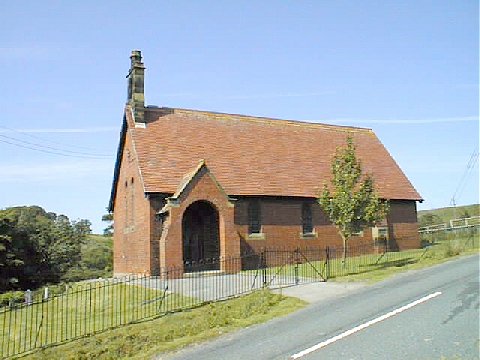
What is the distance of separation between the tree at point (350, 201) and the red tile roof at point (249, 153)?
6.18m

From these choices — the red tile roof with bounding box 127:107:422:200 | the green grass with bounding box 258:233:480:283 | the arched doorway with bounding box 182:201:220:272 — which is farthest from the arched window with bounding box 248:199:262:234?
the green grass with bounding box 258:233:480:283

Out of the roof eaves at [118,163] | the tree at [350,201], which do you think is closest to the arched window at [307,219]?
the tree at [350,201]

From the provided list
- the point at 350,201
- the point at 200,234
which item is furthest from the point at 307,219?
the point at 350,201

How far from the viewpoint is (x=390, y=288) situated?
51.7 ft

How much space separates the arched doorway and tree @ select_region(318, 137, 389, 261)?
660 cm

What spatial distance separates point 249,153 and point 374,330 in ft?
73.9

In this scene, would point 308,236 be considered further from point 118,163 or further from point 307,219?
point 118,163

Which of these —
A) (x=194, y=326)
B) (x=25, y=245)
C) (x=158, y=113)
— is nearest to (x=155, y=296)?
(x=194, y=326)

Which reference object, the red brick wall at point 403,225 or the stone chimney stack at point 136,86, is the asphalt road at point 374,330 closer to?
the stone chimney stack at point 136,86

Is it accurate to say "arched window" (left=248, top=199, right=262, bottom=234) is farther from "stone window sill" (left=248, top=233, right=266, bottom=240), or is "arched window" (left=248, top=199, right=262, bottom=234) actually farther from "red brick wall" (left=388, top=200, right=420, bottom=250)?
"red brick wall" (left=388, top=200, right=420, bottom=250)

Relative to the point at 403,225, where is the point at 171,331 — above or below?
below

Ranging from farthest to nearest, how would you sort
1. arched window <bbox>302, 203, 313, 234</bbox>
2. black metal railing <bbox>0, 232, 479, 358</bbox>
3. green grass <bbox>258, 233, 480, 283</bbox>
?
arched window <bbox>302, 203, 313, 234</bbox> → green grass <bbox>258, 233, 480, 283</bbox> → black metal railing <bbox>0, 232, 479, 358</bbox>

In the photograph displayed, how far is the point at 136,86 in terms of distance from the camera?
3000 centimetres

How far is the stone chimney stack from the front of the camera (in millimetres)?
29625
